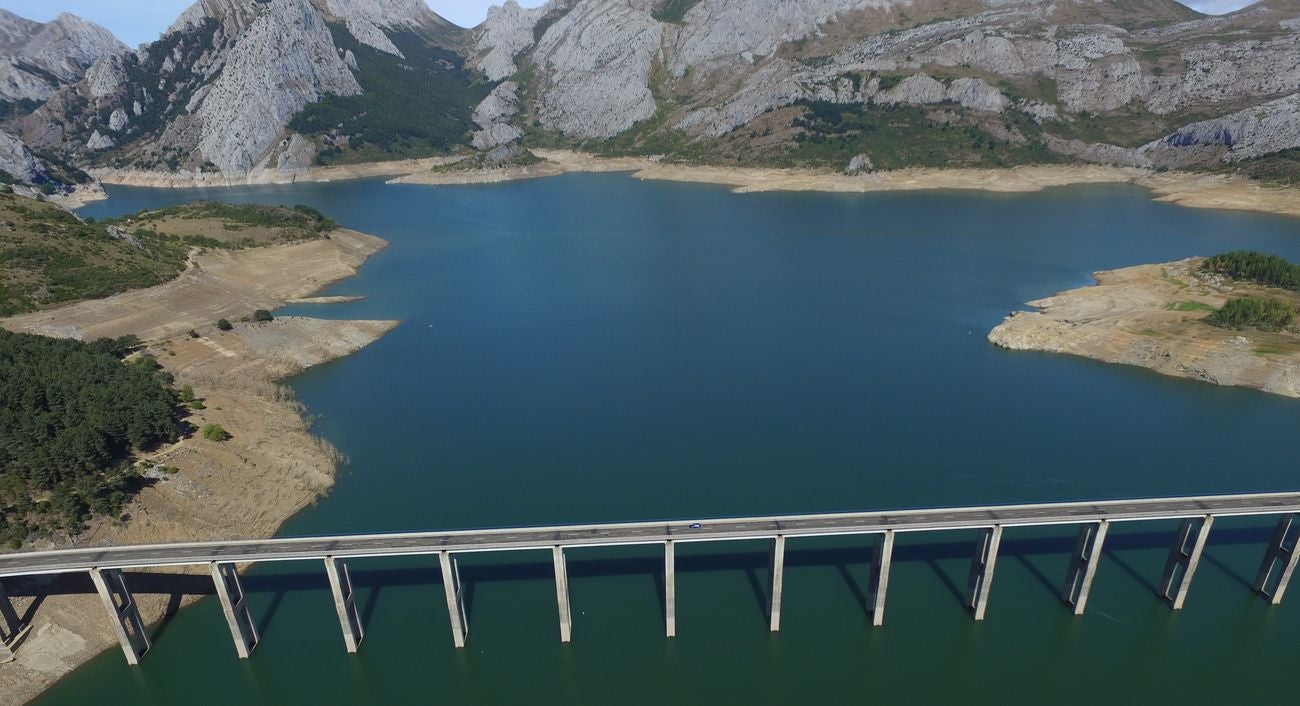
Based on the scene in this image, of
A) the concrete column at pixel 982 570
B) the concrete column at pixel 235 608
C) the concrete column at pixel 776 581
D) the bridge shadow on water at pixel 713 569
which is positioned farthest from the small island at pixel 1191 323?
the concrete column at pixel 235 608

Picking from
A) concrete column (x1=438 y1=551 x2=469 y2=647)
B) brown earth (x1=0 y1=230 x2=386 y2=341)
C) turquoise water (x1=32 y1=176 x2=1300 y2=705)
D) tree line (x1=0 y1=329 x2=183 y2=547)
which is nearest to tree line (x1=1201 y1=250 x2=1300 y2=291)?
turquoise water (x1=32 y1=176 x2=1300 y2=705)

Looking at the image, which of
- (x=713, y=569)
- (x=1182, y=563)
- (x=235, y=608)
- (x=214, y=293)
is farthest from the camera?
(x=214, y=293)

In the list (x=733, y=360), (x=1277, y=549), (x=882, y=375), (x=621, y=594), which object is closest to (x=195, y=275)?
(x=733, y=360)

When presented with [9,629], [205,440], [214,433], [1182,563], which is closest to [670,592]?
[1182,563]

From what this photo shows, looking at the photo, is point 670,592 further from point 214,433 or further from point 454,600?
point 214,433

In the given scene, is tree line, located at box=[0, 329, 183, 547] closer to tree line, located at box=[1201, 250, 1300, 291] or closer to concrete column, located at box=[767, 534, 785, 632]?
concrete column, located at box=[767, 534, 785, 632]

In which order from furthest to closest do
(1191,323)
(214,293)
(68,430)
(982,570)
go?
(214,293), (1191,323), (68,430), (982,570)
